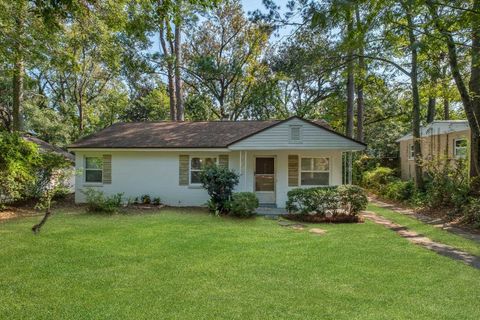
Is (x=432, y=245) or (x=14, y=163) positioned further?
(x=14, y=163)

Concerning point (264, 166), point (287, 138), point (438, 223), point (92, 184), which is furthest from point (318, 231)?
point (92, 184)

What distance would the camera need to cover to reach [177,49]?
22.6 m

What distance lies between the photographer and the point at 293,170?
565 inches

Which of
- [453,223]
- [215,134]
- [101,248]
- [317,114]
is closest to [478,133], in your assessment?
[453,223]

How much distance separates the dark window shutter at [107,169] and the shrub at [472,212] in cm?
1416

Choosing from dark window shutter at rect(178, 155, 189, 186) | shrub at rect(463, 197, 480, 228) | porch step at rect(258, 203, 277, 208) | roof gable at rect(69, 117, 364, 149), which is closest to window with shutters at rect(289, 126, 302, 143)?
roof gable at rect(69, 117, 364, 149)

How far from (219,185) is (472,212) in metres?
8.54

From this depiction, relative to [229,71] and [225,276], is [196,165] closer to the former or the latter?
[225,276]

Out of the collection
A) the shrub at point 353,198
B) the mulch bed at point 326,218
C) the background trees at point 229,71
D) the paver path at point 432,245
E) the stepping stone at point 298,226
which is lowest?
the paver path at point 432,245

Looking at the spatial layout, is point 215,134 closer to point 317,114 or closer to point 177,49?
point 177,49

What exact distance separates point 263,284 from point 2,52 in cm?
1160

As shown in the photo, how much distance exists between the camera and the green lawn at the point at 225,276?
4.44 m

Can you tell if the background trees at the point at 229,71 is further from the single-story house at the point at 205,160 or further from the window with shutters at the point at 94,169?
the window with shutters at the point at 94,169

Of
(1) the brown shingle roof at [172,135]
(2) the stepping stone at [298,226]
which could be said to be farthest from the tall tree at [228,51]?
(2) the stepping stone at [298,226]
